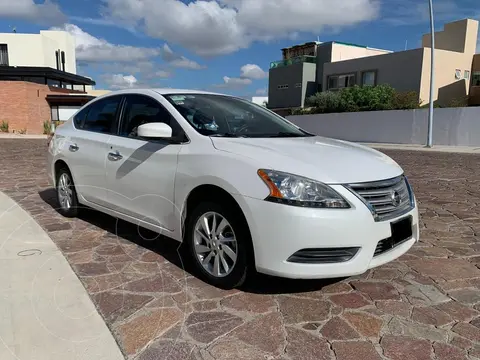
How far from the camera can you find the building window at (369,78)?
112 ft

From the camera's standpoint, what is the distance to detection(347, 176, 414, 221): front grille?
2.98 meters

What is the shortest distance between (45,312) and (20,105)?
33659 mm

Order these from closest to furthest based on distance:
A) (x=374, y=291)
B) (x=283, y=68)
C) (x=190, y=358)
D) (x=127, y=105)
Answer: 1. (x=190, y=358)
2. (x=374, y=291)
3. (x=127, y=105)
4. (x=283, y=68)

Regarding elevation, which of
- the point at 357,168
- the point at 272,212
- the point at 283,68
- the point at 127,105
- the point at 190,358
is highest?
the point at 283,68

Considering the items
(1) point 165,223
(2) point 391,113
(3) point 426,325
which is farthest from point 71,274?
(2) point 391,113

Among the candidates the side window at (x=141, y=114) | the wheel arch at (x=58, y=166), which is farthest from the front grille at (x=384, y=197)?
the wheel arch at (x=58, y=166)

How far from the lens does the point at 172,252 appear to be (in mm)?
4270

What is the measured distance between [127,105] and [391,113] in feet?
75.7

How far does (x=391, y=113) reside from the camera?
81.5 feet

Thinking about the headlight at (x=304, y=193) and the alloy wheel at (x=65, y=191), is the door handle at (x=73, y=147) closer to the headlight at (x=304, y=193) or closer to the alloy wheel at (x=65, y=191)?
the alloy wheel at (x=65, y=191)

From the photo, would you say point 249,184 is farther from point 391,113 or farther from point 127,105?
point 391,113

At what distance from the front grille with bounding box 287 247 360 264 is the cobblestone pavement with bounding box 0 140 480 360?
16.2 inches

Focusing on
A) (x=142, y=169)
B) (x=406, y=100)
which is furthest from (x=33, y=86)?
(x=142, y=169)

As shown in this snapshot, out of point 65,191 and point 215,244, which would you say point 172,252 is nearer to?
point 215,244
